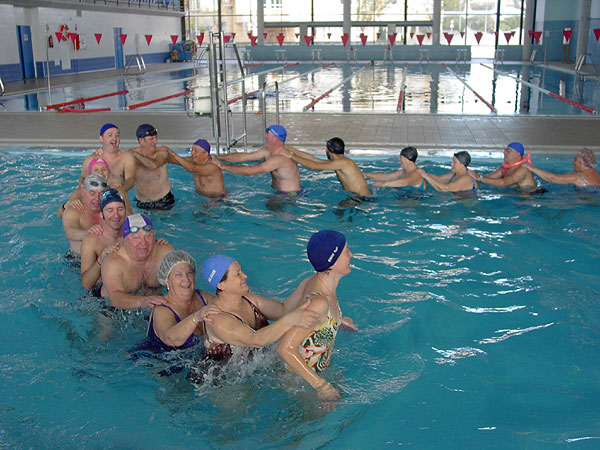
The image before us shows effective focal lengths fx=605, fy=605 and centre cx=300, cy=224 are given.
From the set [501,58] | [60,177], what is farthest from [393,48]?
[60,177]

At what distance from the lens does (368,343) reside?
4.28 m

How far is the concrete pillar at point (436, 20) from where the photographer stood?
3662 centimetres

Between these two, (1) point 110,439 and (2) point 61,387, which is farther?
(2) point 61,387

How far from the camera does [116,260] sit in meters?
4.19

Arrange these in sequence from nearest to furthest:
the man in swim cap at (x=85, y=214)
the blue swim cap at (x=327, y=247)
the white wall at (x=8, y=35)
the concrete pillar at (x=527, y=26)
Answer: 1. the blue swim cap at (x=327, y=247)
2. the man in swim cap at (x=85, y=214)
3. the white wall at (x=8, y=35)
4. the concrete pillar at (x=527, y=26)

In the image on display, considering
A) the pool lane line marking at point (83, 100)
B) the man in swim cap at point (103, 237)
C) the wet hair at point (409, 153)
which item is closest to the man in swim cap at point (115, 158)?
the man in swim cap at point (103, 237)

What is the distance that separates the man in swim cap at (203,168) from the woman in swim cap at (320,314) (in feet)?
12.2

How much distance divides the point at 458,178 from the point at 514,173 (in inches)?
27.8

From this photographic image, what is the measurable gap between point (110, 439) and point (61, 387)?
674 millimetres

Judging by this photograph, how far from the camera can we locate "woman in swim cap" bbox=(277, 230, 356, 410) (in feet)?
9.87

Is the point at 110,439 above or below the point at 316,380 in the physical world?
below

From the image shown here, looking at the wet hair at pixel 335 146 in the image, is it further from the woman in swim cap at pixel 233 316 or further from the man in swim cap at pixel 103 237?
the woman in swim cap at pixel 233 316

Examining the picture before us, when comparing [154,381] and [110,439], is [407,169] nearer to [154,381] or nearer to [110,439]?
[154,381]

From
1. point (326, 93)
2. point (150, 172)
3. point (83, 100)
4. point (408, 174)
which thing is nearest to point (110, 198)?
point (150, 172)
